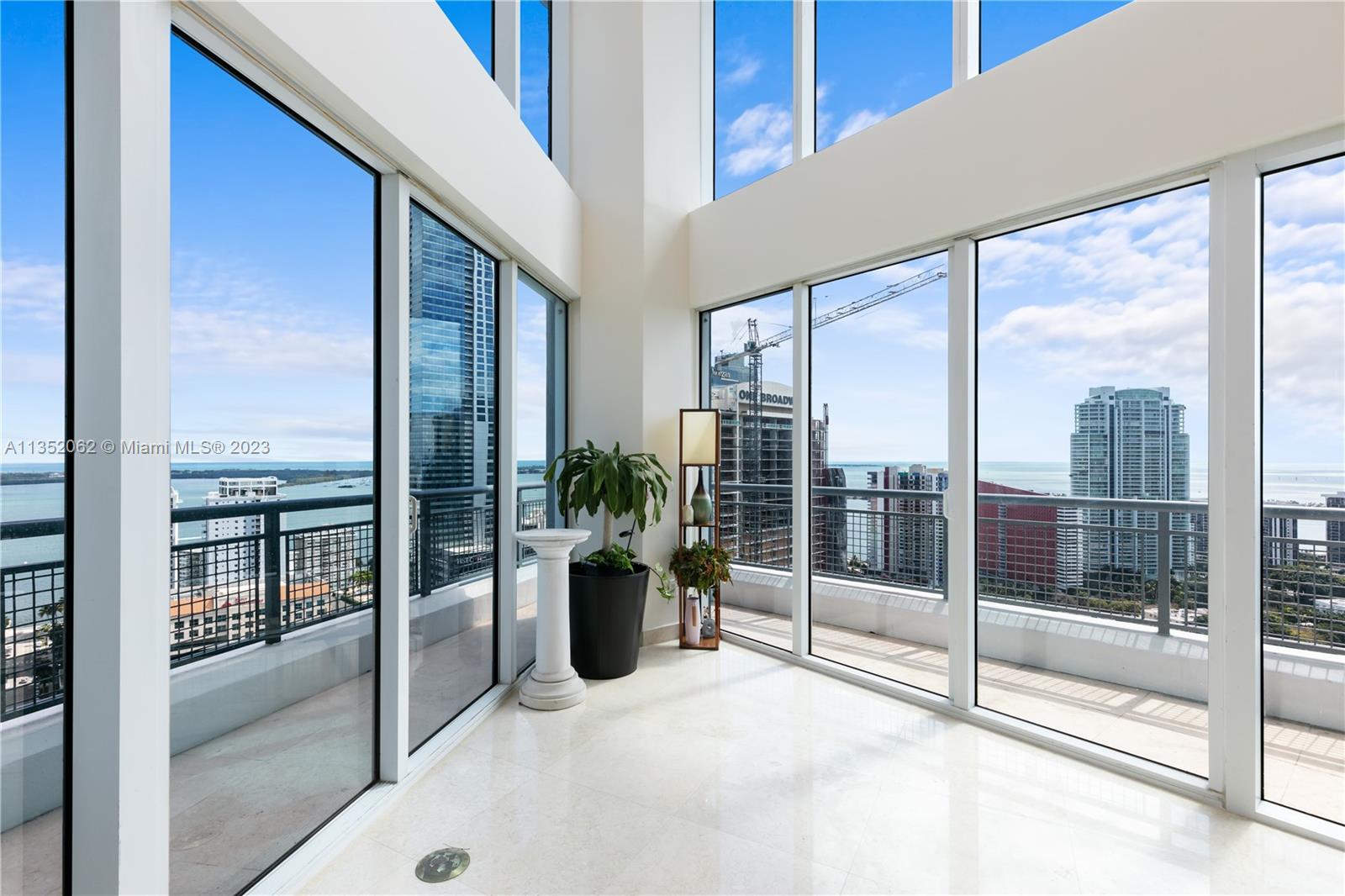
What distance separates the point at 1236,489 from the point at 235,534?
11.4 feet

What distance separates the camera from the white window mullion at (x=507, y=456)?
3629 millimetres

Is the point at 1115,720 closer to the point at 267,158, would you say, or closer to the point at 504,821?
the point at 504,821

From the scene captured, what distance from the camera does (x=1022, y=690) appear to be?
326 cm

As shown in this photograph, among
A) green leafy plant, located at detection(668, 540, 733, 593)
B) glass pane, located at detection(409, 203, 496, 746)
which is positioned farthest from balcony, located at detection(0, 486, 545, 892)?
green leafy plant, located at detection(668, 540, 733, 593)

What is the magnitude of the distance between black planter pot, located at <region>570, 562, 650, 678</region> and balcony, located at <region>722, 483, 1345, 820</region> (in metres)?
1.16

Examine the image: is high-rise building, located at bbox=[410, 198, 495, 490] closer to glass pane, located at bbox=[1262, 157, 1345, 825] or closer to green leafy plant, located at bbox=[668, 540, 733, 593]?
green leafy plant, located at bbox=[668, 540, 733, 593]

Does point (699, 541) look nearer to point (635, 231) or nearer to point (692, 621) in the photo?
point (692, 621)

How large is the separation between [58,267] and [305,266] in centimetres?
79

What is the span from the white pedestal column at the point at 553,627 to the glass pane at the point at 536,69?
2599 mm

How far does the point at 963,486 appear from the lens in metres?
3.36

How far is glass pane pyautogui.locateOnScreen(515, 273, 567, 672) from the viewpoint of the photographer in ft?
12.8

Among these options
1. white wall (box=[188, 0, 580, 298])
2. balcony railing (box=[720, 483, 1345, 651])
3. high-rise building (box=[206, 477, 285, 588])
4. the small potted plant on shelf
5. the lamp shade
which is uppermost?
white wall (box=[188, 0, 580, 298])

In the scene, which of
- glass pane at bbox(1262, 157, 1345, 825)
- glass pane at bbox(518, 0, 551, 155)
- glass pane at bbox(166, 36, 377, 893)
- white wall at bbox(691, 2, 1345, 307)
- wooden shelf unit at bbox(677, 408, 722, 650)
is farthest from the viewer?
wooden shelf unit at bbox(677, 408, 722, 650)

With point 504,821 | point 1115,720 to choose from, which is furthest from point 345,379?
point 1115,720
